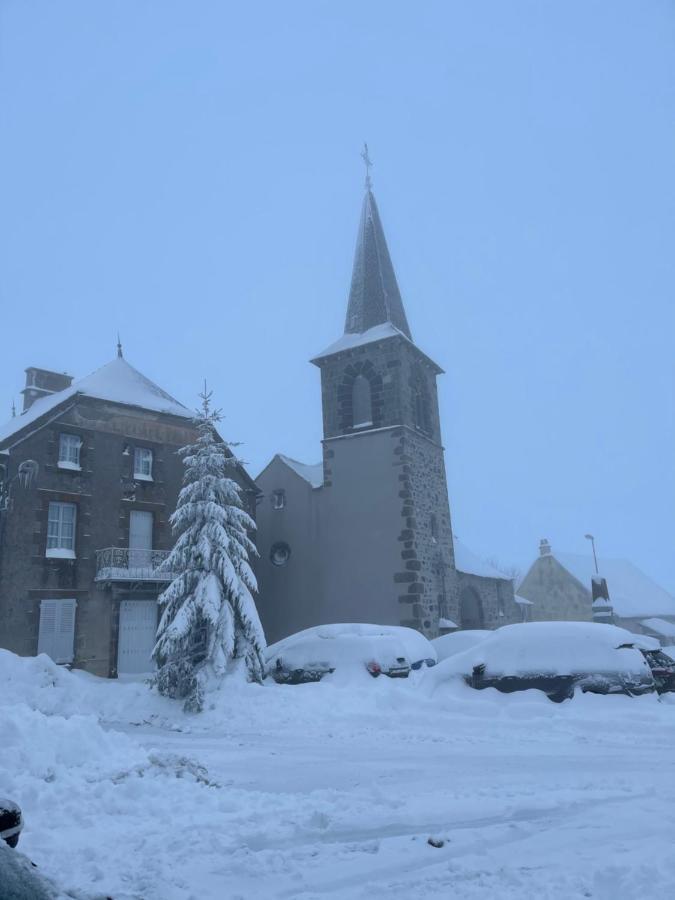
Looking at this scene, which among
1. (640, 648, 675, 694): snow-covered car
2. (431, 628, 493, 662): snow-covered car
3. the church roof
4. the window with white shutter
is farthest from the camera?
the church roof

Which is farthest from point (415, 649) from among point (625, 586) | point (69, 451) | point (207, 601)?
point (625, 586)

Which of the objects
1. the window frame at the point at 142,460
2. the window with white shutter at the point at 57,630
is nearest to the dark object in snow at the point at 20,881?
the window with white shutter at the point at 57,630

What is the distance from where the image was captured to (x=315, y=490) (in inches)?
1005

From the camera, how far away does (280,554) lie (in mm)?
26062

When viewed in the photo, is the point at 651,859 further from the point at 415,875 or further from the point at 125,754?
the point at 125,754

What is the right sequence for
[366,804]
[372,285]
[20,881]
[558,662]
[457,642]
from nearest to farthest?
1. [20,881]
2. [366,804]
3. [558,662]
4. [457,642]
5. [372,285]

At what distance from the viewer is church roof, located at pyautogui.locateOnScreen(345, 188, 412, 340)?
2717 cm

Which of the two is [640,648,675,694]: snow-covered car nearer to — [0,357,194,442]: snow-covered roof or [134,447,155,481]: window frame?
[134,447,155,481]: window frame

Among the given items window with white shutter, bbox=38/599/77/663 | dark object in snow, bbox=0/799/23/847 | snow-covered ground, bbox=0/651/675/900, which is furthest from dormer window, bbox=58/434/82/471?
dark object in snow, bbox=0/799/23/847

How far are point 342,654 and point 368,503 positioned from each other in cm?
1019

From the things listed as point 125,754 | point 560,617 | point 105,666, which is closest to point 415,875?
point 125,754

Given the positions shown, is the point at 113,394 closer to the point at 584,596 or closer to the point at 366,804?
the point at 366,804

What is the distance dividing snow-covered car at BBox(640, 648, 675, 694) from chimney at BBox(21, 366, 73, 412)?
22129 mm

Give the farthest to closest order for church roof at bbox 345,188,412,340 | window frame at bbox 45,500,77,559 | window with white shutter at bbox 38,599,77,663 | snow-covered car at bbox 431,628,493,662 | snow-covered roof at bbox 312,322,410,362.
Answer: church roof at bbox 345,188,412,340
snow-covered roof at bbox 312,322,410,362
window frame at bbox 45,500,77,559
window with white shutter at bbox 38,599,77,663
snow-covered car at bbox 431,628,493,662
